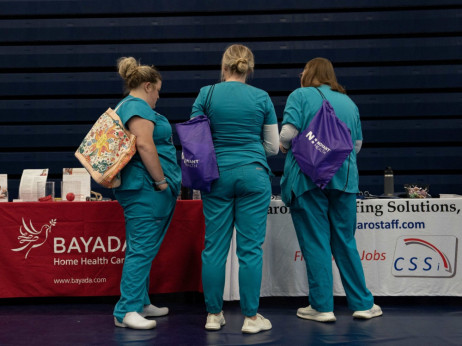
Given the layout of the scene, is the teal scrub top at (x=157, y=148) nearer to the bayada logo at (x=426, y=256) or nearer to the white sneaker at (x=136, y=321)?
the white sneaker at (x=136, y=321)

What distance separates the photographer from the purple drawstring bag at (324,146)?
3285mm

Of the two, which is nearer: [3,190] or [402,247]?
[402,247]

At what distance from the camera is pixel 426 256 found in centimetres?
383

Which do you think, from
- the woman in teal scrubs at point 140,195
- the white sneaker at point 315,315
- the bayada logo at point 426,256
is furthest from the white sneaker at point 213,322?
the bayada logo at point 426,256

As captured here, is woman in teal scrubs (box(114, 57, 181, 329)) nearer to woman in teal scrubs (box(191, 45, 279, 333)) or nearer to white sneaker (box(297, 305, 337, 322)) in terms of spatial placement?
woman in teal scrubs (box(191, 45, 279, 333))

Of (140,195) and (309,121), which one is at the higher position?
(309,121)

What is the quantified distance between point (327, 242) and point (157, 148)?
3.82 ft

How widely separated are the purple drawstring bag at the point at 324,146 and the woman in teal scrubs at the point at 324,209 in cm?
7

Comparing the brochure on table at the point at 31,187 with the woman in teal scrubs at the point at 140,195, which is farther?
the brochure on table at the point at 31,187

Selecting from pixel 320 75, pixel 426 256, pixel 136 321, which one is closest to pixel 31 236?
pixel 136 321

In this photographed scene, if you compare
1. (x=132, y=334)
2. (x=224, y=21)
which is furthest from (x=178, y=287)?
(x=224, y=21)

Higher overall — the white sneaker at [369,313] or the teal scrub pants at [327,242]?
the teal scrub pants at [327,242]

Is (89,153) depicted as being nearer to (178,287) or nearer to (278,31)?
(178,287)

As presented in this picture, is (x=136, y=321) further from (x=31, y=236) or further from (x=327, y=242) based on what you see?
(x=327, y=242)
